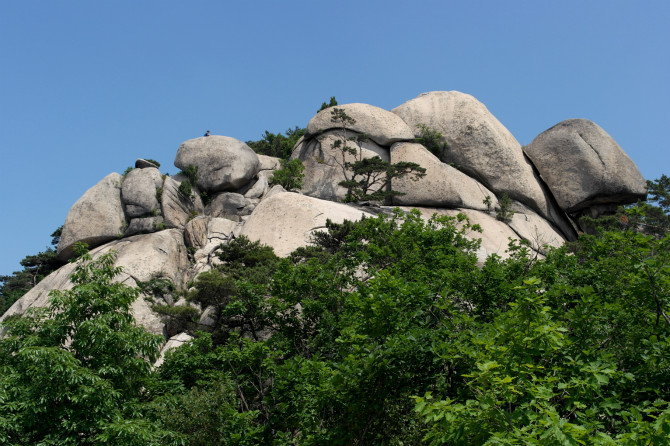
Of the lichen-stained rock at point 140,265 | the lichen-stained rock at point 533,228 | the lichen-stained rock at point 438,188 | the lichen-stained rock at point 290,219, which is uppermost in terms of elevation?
the lichen-stained rock at point 438,188

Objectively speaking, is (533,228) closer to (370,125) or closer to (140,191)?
(370,125)

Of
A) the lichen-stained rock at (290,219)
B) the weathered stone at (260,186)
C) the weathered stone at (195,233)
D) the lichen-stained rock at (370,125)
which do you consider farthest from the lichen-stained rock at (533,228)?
the weathered stone at (195,233)

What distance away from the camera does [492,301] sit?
13.0 metres

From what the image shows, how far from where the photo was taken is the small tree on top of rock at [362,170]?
34.8 m

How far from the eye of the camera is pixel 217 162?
38.1 metres

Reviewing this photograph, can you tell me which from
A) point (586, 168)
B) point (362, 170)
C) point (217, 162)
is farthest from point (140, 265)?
point (586, 168)

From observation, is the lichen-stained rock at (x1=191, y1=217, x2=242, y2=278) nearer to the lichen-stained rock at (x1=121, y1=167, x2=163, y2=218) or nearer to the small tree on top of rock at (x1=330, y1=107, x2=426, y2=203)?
the lichen-stained rock at (x1=121, y1=167, x2=163, y2=218)

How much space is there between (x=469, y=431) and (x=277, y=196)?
84.6 ft

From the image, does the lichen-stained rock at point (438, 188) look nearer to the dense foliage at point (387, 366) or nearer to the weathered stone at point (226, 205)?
the weathered stone at point (226, 205)

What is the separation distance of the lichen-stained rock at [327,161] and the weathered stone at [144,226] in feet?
31.1

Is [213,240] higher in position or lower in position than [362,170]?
lower

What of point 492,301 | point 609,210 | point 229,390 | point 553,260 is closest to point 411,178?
point 609,210

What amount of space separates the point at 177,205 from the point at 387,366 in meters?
28.8

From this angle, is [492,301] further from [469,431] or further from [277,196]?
[277,196]
